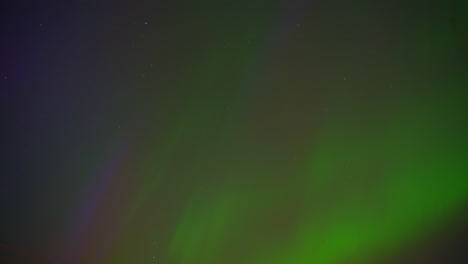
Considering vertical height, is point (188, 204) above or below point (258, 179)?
below

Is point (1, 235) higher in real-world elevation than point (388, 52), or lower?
lower

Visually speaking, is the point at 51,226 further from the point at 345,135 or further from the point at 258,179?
the point at 345,135

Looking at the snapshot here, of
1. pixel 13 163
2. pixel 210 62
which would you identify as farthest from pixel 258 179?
pixel 13 163

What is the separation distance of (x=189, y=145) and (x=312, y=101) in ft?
1.65

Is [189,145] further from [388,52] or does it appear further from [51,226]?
[388,52]

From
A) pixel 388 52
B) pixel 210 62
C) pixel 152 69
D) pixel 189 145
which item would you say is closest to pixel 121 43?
pixel 152 69

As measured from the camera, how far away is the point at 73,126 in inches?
62.0

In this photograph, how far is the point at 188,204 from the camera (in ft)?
5.06

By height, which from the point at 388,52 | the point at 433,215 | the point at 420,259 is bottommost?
the point at 420,259

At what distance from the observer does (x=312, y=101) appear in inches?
60.4

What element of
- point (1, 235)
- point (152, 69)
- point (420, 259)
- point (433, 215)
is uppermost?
point (152, 69)

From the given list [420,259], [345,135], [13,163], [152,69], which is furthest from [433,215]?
[13,163]

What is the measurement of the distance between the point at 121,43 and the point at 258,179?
29.4 inches

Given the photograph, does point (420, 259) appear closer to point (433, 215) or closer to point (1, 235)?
point (433, 215)
